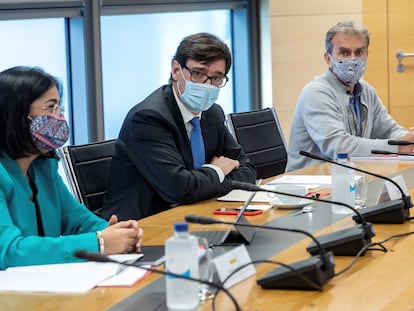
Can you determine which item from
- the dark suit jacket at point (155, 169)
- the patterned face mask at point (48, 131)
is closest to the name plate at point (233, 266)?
the patterned face mask at point (48, 131)

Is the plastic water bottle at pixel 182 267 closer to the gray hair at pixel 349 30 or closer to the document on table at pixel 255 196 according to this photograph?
the document on table at pixel 255 196

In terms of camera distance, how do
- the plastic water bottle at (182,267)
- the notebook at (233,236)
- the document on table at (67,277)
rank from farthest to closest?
the notebook at (233,236) < the document on table at (67,277) < the plastic water bottle at (182,267)

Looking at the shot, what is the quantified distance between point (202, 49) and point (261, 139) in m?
1.04

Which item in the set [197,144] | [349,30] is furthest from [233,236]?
[349,30]

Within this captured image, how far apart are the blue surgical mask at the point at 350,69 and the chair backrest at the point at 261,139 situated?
42cm

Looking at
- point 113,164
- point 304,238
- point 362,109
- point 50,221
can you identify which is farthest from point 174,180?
point 362,109

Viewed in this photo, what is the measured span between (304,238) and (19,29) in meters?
2.72

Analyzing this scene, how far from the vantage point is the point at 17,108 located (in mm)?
2707

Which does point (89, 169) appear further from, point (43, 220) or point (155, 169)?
point (43, 220)

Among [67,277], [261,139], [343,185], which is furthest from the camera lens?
[261,139]

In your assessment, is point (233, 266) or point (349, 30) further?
point (349, 30)

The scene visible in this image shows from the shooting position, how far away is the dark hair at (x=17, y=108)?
2.68 metres

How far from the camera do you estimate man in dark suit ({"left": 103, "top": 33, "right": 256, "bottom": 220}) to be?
132 inches

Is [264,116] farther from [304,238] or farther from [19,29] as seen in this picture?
[304,238]
